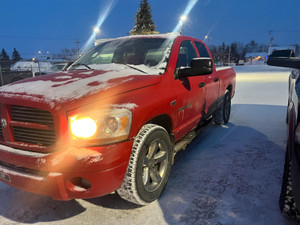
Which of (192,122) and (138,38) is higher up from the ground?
(138,38)

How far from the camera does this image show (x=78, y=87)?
6.89 feet

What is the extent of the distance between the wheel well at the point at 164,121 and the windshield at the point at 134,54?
0.54 m

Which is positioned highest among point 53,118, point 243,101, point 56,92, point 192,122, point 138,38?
point 138,38

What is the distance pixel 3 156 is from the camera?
204cm

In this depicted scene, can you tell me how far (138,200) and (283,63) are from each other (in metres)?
2.08

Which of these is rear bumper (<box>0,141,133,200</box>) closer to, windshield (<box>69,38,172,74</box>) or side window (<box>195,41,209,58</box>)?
windshield (<box>69,38,172,74</box>)

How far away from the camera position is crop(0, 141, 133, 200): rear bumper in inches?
71.3

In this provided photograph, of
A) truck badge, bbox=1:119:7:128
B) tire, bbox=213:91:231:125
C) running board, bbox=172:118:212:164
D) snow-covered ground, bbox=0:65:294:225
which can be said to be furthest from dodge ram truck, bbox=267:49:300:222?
truck badge, bbox=1:119:7:128

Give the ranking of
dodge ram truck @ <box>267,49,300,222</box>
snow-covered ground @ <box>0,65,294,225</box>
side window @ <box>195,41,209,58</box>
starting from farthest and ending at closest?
side window @ <box>195,41,209,58</box>
snow-covered ground @ <box>0,65,294,225</box>
dodge ram truck @ <box>267,49,300,222</box>

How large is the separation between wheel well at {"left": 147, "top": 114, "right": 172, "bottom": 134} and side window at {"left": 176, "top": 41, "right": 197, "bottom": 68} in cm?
78

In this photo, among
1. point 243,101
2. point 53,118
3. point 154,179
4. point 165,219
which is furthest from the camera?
point 243,101

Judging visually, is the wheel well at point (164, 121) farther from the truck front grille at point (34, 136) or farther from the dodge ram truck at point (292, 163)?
the dodge ram truck at point (292, 163)

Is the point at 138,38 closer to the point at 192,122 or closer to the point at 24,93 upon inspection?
the point at 192,122

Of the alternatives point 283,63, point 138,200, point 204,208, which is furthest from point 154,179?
point 283,63
